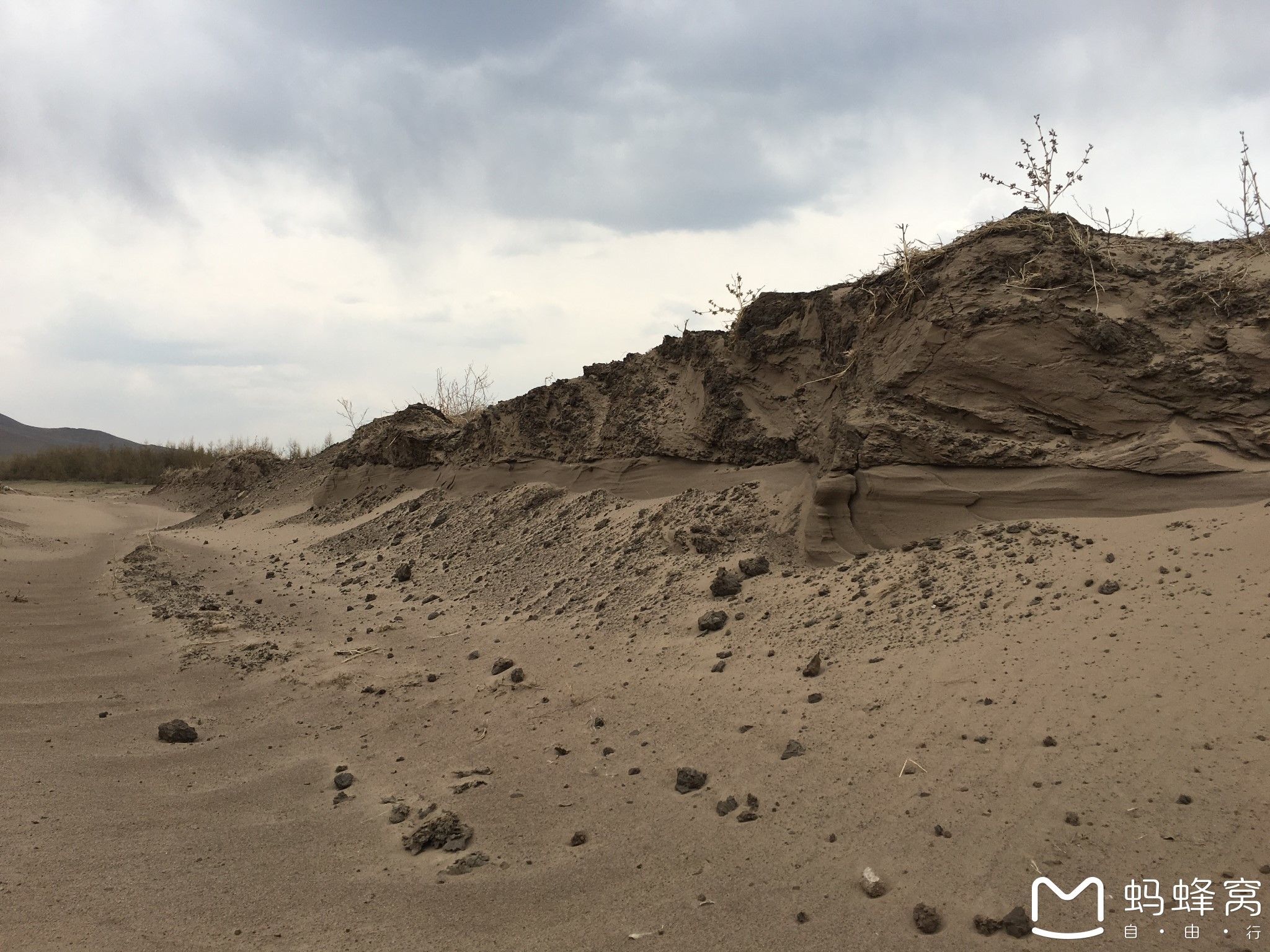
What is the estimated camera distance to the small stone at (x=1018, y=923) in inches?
82.7

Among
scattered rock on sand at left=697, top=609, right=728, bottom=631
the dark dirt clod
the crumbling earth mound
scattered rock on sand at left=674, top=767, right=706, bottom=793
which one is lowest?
scattered rock on sand at left=674, top=767, right=706, bottom=793

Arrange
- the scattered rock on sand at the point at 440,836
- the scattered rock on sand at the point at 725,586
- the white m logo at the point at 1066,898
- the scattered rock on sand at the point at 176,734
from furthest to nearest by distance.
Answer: the scattered rock on sand at the point at 725,586 < the scattered rock on sand at the point at 176,734 < the scattered rock on sand at the point at 440,836 < the white m logo at the point at 1066,898

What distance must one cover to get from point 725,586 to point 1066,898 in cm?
276

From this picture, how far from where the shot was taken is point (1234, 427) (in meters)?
4.33

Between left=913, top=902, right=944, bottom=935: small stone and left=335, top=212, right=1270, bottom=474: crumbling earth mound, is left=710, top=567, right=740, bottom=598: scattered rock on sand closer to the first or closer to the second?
left=335, top=212, right=1270, bottom=474: crumbling earth mound

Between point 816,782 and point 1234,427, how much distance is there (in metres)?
3.11

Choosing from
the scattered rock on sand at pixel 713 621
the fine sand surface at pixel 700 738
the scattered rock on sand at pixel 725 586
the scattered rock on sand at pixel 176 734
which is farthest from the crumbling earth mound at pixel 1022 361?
the scattered rock on sand at pixel 176 734

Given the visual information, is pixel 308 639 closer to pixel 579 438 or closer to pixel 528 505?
pixel 528 505

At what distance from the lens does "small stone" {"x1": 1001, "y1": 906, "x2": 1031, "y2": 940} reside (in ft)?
6.89

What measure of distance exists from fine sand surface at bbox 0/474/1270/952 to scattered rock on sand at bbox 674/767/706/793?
0.03m

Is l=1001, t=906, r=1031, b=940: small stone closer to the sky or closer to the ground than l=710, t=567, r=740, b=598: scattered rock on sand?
closer to the ground

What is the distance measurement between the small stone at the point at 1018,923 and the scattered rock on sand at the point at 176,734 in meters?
3.39

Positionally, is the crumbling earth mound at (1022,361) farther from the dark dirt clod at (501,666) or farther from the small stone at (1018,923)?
the small stone at (1018,923)

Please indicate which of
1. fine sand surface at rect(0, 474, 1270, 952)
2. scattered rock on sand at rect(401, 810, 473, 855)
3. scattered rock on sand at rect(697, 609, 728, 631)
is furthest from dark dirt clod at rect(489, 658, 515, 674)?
scattered rock on sand at rect(401, 810, 473, 855)
